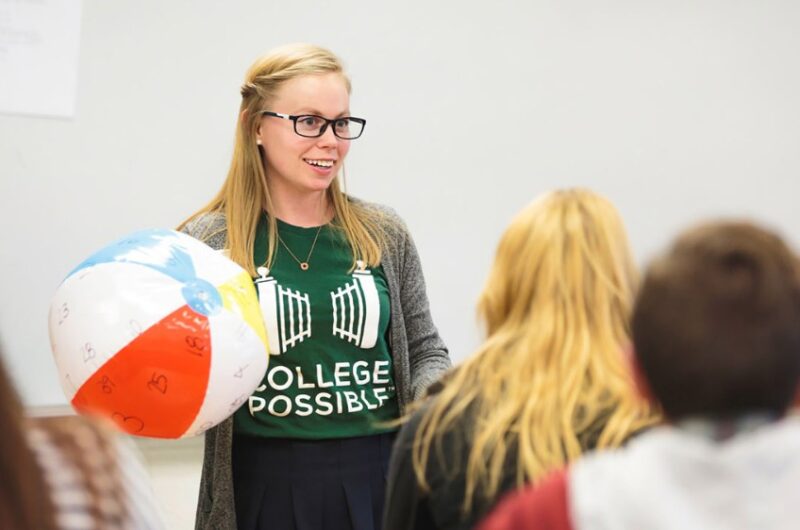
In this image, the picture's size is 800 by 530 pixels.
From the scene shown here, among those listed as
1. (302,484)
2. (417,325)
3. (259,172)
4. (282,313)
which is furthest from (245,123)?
(302,484)

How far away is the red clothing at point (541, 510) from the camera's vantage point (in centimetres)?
85

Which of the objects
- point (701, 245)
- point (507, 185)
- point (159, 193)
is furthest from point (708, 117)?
point (701, 245)

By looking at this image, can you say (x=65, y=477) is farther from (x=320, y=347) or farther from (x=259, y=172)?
(x=259, y=172)

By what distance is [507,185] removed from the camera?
119 inches

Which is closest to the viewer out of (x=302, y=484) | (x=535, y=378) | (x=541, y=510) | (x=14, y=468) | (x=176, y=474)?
(x=14, y=468)

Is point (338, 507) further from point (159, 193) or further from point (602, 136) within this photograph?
point (602, 136)

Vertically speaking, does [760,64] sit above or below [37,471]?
above

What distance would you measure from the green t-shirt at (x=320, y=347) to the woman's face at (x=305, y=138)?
108 millimetres

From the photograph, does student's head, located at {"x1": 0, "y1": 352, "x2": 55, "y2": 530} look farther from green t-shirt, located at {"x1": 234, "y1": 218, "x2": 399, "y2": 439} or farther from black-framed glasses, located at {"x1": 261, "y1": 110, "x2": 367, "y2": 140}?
black-framed glasses, located at {"x1": 261, "y1": 110, "x2": 367, "y2": 140}

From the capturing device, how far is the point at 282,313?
192 cm

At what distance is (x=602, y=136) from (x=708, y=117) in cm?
37

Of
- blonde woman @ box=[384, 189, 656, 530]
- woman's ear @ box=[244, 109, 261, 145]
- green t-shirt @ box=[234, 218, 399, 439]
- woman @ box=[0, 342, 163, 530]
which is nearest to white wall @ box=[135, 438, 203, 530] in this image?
green t-shirt @ box=[234, 218, 399, 439]

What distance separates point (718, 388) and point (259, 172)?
1410 mm

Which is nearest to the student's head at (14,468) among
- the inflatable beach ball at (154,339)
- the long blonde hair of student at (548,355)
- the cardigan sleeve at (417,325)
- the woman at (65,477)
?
the woman at (65,477)
